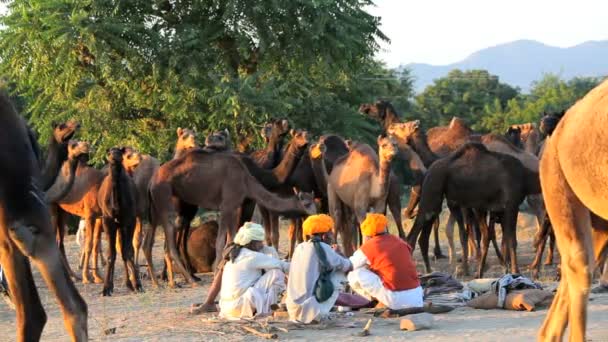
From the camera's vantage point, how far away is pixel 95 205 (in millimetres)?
15680

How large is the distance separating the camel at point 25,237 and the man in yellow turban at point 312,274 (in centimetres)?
322

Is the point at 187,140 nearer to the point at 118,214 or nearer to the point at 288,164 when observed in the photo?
the point at 288,164

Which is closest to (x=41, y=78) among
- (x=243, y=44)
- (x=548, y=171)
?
(x=243, y=44)

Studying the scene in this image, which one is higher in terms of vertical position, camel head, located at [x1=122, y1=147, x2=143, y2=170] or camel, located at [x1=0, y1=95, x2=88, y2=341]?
camel head, located at [x1=122, y1=147, x2=143, y2=170]

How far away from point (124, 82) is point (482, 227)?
8.67 m

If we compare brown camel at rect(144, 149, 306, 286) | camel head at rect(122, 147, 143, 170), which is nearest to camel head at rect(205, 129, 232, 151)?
brown camel at rect(144, 149, 306, 286)

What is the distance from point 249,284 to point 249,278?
0.06m

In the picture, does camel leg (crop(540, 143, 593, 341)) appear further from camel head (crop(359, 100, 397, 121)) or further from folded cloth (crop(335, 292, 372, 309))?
camel head (crop(359, 100, 397, 121))

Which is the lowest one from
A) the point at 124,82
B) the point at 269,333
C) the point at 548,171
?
the point at 269,333

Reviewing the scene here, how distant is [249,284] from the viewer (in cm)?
1048

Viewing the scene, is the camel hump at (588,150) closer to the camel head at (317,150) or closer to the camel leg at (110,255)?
the camel leg at (110,255)

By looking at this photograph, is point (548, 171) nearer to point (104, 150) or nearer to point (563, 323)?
point (563, 323)

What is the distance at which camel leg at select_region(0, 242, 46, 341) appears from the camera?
7.15 m

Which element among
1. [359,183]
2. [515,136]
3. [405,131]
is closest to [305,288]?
[359,183]
